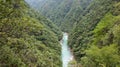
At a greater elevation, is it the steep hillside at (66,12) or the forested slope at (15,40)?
the steep hillside at (66,12)

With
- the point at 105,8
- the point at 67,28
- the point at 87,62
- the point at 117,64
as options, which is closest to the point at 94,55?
the point at 87,62

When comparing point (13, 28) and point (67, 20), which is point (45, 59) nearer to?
point (13, 28)

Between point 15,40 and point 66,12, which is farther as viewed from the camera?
point 66,12

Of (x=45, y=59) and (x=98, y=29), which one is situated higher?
(x=98, y=29)

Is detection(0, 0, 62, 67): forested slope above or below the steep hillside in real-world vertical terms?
below

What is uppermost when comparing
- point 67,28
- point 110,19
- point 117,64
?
point 67,28

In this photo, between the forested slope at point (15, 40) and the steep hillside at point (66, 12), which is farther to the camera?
the steep hillside at point (66, 12)

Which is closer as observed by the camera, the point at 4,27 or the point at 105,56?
the point at 4,27

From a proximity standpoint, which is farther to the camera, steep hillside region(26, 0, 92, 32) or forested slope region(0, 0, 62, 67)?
steep hillside region(26, 0, 92, 32)

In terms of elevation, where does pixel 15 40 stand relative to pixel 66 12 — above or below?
below

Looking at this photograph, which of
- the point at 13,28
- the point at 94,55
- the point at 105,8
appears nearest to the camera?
the point at 13,28

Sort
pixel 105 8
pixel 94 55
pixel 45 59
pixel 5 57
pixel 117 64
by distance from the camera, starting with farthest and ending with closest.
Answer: pixel 105 8
pixel 45 59
pixel 94 55
pixel 117 64
pixel 5 57
